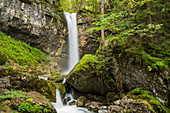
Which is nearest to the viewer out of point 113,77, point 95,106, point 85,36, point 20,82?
point 20,82

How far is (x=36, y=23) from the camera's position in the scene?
1309 cm

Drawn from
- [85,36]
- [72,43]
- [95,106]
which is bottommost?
[95,106]

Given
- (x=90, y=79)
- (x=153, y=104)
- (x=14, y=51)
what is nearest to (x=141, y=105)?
(x=153, y=104)

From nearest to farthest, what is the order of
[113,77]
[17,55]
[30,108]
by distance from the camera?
1. [30,108]
2. [113,77]
3. [17,55]

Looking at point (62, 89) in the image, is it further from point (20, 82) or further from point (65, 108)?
point (20, 82)

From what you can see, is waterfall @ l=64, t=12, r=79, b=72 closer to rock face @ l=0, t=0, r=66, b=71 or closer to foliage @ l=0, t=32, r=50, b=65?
rock face @ l=0, t=0, r=66, b=71

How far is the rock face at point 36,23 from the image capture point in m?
11.4

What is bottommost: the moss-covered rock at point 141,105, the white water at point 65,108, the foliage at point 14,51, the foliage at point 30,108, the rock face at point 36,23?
the white water at point 65,108

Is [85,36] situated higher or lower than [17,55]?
higher

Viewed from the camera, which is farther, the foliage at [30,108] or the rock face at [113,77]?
the rock face at [113,77]

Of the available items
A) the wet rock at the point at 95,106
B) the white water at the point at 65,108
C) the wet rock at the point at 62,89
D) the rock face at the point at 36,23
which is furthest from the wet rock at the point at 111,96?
the rock face at the point at 36,23

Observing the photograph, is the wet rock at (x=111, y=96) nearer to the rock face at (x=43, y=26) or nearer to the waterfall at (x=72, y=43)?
the rock face at (x=43, y=26)

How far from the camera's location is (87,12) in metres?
17.8

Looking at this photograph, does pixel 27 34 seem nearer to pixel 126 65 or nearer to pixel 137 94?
pixel 126 65
